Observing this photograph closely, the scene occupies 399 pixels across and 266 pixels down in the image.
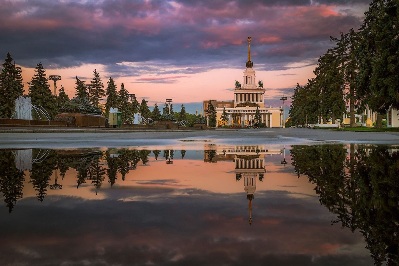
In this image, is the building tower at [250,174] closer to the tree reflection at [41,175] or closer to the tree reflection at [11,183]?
the tree reflection at [41,175]

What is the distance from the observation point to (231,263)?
320 cm

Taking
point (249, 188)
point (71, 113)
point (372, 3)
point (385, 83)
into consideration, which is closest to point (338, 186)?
point (249, 188)

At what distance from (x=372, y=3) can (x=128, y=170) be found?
34029 millimetres

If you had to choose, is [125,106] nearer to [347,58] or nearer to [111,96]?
[111,96]

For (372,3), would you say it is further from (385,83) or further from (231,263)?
(231,263)

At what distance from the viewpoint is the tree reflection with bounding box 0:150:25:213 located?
605 centimetres

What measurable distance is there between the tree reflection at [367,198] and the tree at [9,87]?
273 feet

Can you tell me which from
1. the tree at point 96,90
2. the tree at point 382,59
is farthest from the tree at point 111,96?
the tree at point 382,59

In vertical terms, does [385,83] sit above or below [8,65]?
below

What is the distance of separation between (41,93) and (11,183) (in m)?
91.2

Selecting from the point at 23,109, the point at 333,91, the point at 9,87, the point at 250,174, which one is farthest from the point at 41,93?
the point at 250,174

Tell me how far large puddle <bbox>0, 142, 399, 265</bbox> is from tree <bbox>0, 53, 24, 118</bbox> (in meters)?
82.0

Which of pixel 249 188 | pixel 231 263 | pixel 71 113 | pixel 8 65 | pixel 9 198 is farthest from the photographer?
pixel 8 65

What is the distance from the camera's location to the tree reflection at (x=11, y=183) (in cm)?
605
